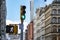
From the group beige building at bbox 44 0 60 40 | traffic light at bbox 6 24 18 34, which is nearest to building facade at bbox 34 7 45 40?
beige building at bbox 44 0 60 40

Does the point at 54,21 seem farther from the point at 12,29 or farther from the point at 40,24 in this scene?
the point at 12,29

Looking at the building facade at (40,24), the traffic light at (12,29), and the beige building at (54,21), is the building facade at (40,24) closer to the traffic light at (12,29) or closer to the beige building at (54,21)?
the beige building at (54,21)

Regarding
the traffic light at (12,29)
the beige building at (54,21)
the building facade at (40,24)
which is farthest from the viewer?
the building facade at (40,24)

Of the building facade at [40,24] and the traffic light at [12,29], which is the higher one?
the traffic light at [12,29]

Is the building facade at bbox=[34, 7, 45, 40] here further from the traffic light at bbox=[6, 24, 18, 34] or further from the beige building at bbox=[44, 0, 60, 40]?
the traffic light at bbox=[6, 24, 18, 34]

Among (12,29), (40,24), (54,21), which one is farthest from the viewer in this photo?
(40,24)

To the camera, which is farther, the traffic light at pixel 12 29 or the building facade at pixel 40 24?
the building facade at pixel 40 24

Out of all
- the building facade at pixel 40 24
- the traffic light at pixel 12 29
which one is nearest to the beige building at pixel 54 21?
the building facade at pixel 40 24

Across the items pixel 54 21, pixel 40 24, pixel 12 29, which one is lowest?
pixel 40 24

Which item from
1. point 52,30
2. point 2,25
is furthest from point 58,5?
point 2,25

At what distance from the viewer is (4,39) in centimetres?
11419

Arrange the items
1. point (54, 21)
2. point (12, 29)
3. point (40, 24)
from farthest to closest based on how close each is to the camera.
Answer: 1. point (40, 24)
2. point (54, 21)
3. point (12, 29)

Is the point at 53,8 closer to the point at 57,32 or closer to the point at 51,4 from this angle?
the point at 51,4

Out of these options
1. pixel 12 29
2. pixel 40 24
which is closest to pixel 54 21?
pixel 40 24
